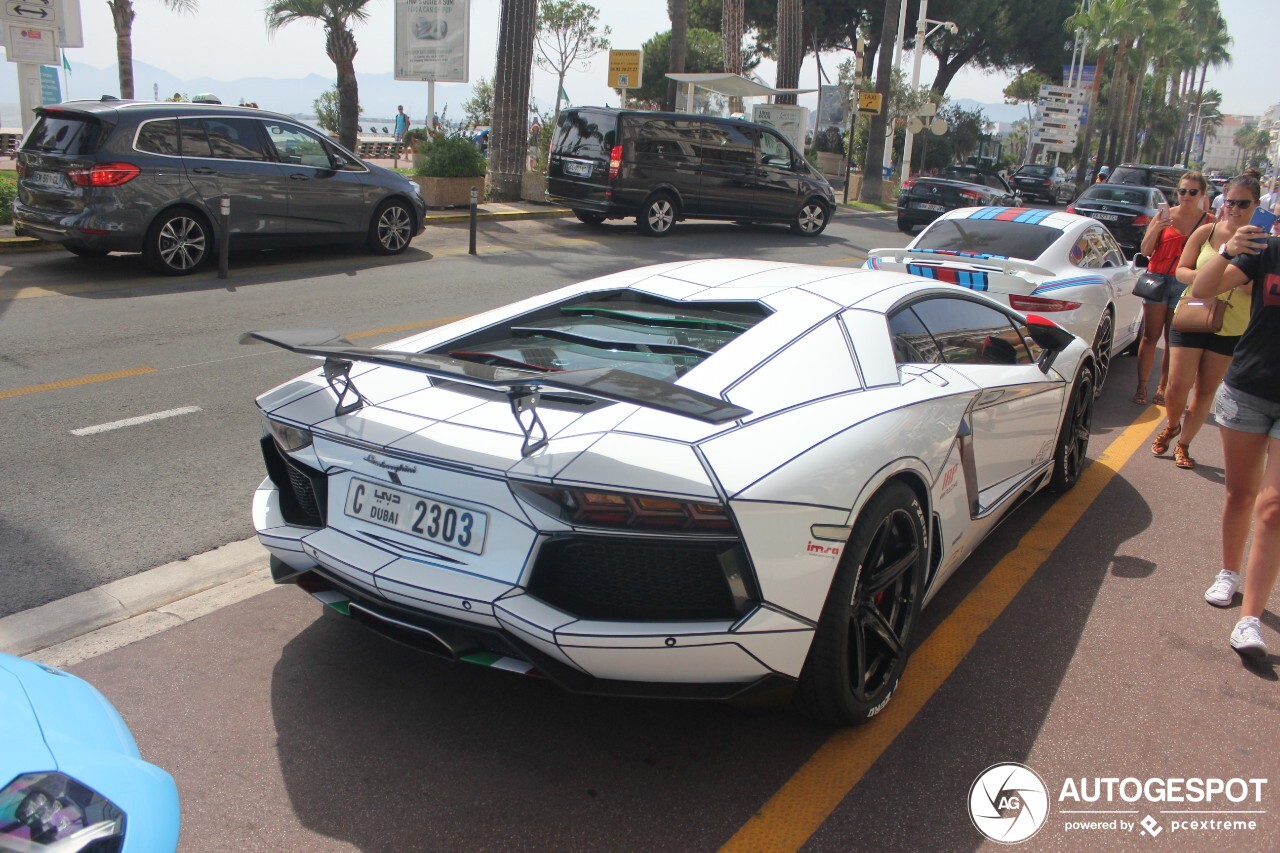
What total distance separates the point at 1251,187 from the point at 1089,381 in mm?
1389

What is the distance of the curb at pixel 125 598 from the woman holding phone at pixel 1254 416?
4.00 meters

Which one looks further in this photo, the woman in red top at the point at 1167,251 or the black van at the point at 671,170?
the black van at the point at 671,170

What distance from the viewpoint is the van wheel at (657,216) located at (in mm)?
17031

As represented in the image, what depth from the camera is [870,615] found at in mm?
3217

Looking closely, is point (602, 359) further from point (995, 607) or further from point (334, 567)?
point (995, 607)

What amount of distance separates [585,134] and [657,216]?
177 centimetres

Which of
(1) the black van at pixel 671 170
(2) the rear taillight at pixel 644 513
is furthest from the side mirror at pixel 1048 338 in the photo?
(1) the black van at pixel 671 170

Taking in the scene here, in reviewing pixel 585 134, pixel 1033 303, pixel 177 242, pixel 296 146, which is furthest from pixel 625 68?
pixel 1033 303

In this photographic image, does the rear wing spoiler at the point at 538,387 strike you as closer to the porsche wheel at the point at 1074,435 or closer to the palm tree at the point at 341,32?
the porsche wheel at the point at 1074,435

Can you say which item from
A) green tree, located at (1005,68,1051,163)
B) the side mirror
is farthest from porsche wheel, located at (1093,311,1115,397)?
green tree, located at (1005,68,1051,163)

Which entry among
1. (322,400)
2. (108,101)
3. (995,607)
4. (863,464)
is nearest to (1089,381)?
(995,607)

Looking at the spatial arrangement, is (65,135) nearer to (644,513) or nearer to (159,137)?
(159,137)

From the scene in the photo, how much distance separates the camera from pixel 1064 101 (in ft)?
180

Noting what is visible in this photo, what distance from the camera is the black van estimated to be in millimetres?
16672
